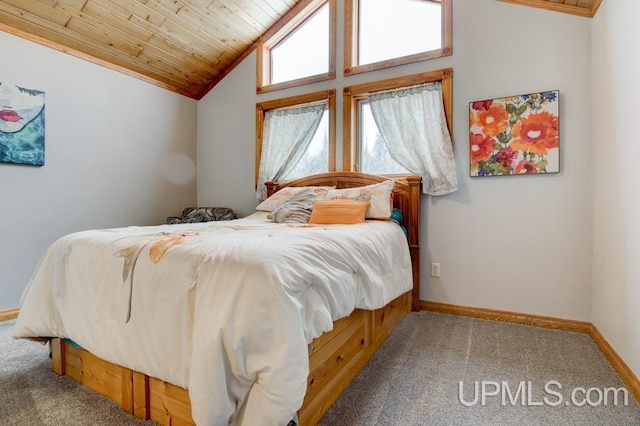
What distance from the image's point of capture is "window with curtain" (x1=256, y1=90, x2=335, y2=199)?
339 cm

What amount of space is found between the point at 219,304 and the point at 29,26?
123 inches

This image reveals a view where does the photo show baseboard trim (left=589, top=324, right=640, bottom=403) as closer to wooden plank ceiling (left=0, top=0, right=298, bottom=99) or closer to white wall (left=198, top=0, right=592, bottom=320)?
white wall (left=198, top=0, right=592, bottom=320)

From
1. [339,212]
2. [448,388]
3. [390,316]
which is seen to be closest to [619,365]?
[448,388]

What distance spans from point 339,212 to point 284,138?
1.47m

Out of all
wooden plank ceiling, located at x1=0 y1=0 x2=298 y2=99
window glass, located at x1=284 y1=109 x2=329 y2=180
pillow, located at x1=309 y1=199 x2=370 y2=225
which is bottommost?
pillow, located at x1=309 y1=199 x2=370 y2=225

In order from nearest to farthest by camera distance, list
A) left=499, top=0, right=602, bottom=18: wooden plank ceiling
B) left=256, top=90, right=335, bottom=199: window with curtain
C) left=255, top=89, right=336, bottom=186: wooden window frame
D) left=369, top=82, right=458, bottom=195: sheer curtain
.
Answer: left=499, top=0, right=602, bottom=18: wooden plank ceiling, left=369, top=82, right=458, bottom=195: sheer curtain, left=255, top=89, right=336, bottom=186: wooden window frame, left=256, top=90, right=335, bottom=199: window with curtain

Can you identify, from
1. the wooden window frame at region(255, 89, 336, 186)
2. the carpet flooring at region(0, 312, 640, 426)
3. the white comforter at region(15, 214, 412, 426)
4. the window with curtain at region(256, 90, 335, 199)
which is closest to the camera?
the white comforter at region(15, 214, 412, 426)

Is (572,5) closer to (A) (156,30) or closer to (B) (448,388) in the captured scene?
(B) (448,388)

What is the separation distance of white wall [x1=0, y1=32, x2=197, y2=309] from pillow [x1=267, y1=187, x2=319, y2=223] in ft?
5.87

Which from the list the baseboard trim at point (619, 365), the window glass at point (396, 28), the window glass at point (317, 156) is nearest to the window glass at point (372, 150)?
the window glass at point (317, 156)

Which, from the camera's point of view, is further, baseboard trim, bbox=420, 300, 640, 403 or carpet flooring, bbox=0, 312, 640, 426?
baseboard trim, bbox=420, 300, 640, 403

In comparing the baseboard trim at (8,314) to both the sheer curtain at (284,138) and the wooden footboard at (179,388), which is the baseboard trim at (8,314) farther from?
the sheer curtain at (284,138)

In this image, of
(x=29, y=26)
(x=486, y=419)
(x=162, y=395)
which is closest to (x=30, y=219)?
(x=29, y=26)

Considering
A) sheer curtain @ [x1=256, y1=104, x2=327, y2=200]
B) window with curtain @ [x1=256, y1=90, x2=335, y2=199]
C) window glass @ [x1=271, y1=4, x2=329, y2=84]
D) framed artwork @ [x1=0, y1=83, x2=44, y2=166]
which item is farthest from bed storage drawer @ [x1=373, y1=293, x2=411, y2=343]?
framed artwork @ [x1=0, y1=83, x2=44, y2=166]
